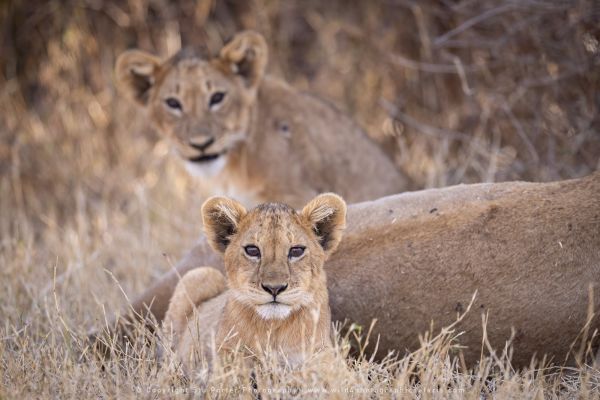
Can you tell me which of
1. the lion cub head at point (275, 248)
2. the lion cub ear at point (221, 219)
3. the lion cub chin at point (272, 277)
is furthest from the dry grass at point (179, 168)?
the lion cub ear at point (221, 219)

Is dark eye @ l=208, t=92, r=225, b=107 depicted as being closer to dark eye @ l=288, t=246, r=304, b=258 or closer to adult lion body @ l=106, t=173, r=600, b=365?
adult lion body @ l=106, t=173, r=600, b=365

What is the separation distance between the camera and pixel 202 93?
20.7ft

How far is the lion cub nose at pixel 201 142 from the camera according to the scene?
6.20 meters

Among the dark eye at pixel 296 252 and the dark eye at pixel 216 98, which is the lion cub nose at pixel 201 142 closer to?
the dark eye at pixel 216 98

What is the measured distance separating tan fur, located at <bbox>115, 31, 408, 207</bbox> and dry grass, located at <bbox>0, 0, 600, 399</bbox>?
721 millimetres

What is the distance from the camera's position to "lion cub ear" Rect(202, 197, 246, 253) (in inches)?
154

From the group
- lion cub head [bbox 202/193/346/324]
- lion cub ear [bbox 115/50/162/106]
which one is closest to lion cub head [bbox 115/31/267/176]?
lion cub ear [bbox 115/50/162/106]

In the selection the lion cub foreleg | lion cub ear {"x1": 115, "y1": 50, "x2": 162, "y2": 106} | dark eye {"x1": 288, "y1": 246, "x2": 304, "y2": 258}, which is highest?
lion cub ear {"x1": 115, "y1": 50, "x2": 162, "y2": 106}

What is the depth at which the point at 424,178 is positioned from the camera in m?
8.05

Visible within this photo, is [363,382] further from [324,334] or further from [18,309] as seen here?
[18,309]

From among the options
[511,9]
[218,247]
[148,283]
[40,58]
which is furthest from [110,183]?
[218,247]

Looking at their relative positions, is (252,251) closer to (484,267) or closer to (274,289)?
(274,289)

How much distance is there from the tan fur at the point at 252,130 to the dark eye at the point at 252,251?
8.52ft

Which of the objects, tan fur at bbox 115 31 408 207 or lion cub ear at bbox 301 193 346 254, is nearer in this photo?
lion cub ear at bbox 301 193 346 254
